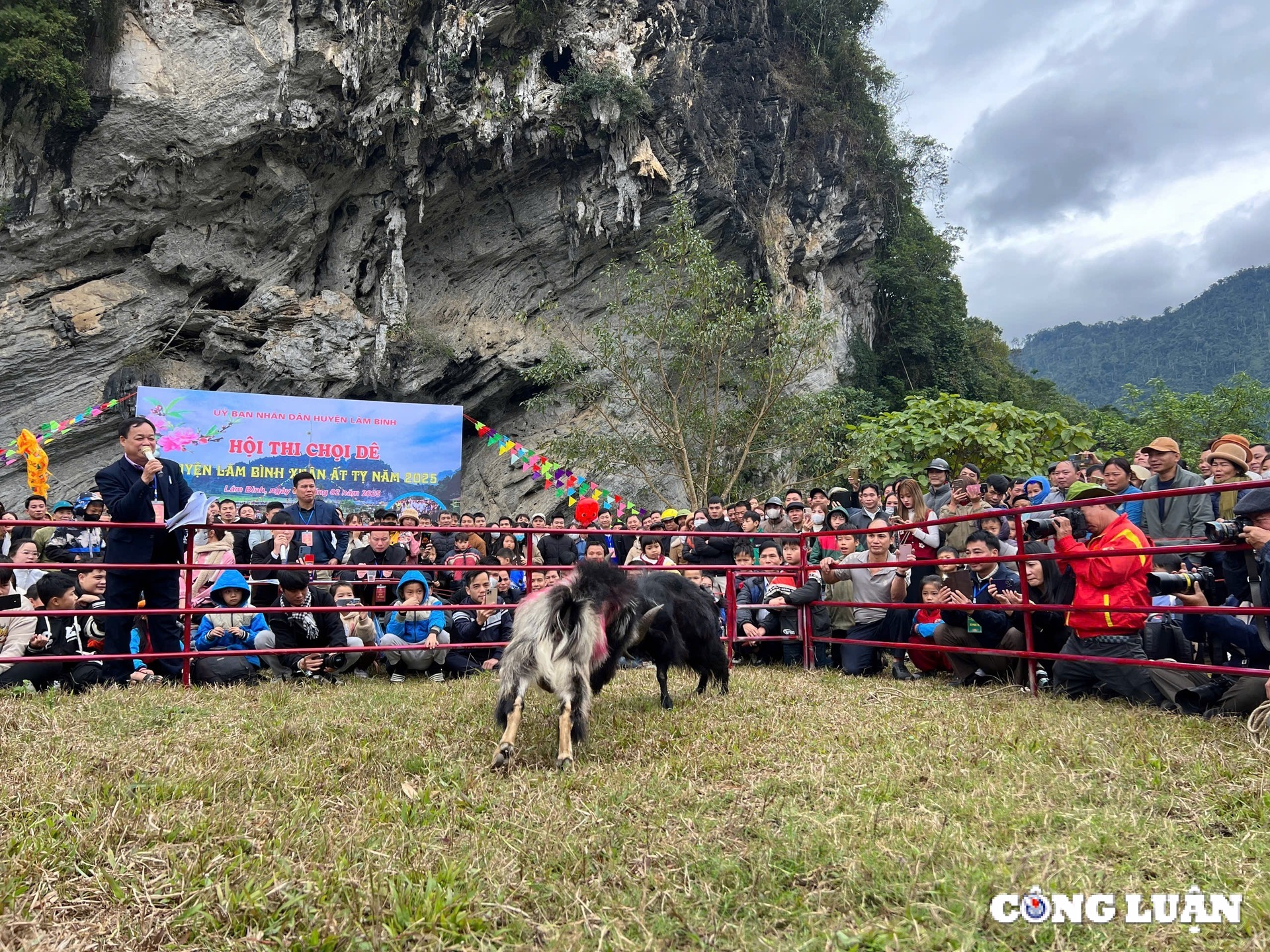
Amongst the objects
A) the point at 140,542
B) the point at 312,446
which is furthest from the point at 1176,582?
the point at 312,446

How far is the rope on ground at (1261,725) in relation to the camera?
13.3 ft

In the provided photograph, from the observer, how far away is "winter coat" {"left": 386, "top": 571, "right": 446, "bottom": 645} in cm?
739

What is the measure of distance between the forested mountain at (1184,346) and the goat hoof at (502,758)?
86.9m

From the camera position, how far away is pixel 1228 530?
15.7 feet

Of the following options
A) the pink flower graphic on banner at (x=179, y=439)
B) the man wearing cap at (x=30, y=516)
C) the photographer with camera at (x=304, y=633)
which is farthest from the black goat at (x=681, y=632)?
the pink flower graphic on banner at (x=179, y=439)

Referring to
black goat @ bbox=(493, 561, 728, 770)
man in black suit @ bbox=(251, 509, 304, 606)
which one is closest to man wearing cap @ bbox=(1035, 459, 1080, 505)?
black goat @ bbox=(493, 561, 728, 770)

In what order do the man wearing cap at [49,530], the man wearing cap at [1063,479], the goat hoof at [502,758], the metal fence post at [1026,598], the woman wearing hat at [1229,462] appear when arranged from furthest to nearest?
→ the man wearing cap at [49,530]
the man wearing cap at [1063,479]
the metal fence post at [1026,598]
the woman wearing hat at [1229,462]
the goat hoof at [502,758]

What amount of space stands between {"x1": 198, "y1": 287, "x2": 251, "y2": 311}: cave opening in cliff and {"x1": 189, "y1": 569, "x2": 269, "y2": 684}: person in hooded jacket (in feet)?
54.1

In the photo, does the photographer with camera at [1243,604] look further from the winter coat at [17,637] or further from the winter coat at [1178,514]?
the winter coat at [17,637]

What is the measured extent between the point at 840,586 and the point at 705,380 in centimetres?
1105

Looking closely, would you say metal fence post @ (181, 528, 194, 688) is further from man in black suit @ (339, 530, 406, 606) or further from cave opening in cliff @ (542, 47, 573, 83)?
cave opening in cliff @ (542, 47, 573, 83)

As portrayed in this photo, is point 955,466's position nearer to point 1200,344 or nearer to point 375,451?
point 375,451

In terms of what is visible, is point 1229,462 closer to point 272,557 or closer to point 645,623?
point 645,623

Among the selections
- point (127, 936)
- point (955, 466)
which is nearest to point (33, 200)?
point (955, 466)
